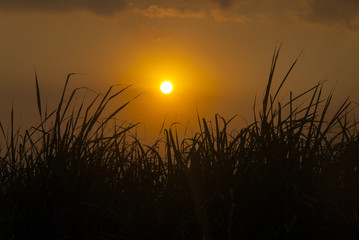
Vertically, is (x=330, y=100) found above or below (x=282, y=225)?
above

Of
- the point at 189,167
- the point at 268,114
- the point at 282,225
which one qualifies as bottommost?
the point at 282,225

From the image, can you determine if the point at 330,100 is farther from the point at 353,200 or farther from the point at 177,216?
the point at 177,216

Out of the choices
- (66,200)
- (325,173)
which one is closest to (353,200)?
(325,173)

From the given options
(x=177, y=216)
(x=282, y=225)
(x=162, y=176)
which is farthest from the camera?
(x=162, y=176)

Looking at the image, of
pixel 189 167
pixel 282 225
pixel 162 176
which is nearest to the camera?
pixel 282 225

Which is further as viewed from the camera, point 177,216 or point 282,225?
point 177,216

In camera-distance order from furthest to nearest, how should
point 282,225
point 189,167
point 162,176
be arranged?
point 162,176, point 189,167, point 282,225

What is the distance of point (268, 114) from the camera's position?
3.38 m

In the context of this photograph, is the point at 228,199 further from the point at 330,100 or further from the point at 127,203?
the point at 330,100

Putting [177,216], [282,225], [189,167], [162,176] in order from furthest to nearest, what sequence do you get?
[162,176] < [189,167] < [177,216] < [282,225]

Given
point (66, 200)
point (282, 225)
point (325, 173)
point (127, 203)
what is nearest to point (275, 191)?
point (282, 225)

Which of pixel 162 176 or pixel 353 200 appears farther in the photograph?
pixel 162 176

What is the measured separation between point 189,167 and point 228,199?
413 mm

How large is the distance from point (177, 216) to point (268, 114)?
0.92m
